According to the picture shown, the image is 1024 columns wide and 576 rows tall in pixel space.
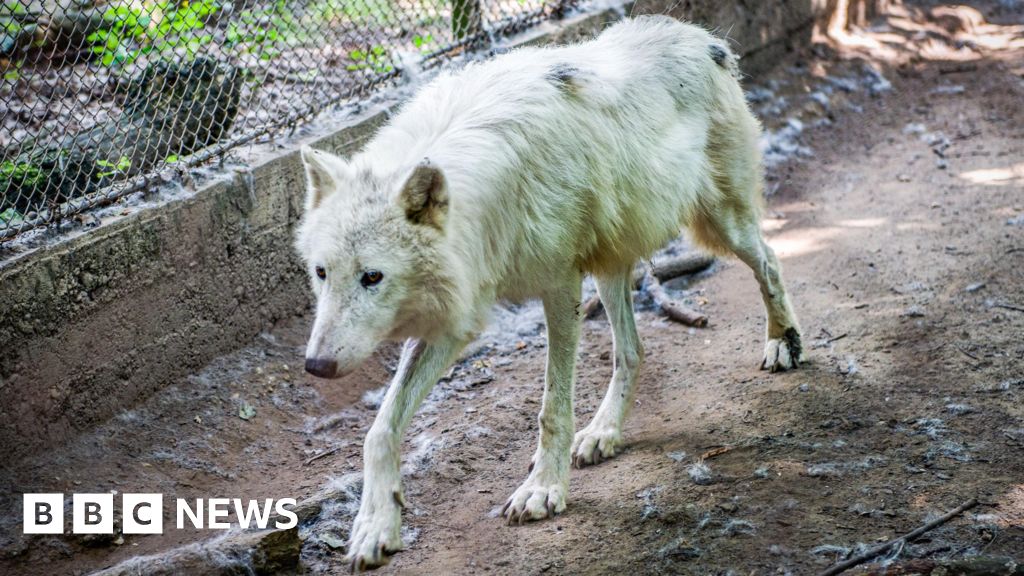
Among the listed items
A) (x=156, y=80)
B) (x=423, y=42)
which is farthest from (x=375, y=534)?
(x=423, y=42)

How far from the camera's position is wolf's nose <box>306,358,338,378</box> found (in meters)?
3.34

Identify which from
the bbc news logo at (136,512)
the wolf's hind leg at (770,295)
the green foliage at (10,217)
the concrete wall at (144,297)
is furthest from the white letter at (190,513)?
the wolf's hind leg at (770,295)

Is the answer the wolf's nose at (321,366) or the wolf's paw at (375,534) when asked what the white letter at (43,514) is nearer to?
the wolf's paw at (375,534)

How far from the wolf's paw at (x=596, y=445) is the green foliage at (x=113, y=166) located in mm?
2607

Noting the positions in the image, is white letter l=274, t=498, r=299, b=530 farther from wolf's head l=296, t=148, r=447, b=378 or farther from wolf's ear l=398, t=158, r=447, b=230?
wolf's ear l=398, t=158, r=447, b=230

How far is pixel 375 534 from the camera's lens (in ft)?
12.0

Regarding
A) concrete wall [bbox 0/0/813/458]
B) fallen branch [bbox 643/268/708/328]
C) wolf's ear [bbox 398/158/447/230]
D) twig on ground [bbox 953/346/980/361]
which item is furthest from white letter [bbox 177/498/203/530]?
twig on ground [bbox 953/346/980/361]

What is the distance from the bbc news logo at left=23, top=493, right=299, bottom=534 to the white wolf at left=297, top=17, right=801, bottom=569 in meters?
0.78

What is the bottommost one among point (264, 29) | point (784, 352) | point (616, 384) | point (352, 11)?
point (784, 352)

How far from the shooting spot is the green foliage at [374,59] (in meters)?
6.37

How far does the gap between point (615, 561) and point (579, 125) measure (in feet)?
5.64

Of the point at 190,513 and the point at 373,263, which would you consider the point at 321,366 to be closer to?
the point at 373,263

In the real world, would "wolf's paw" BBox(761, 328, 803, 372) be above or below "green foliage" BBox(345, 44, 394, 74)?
below

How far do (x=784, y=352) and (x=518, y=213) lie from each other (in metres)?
1.95
